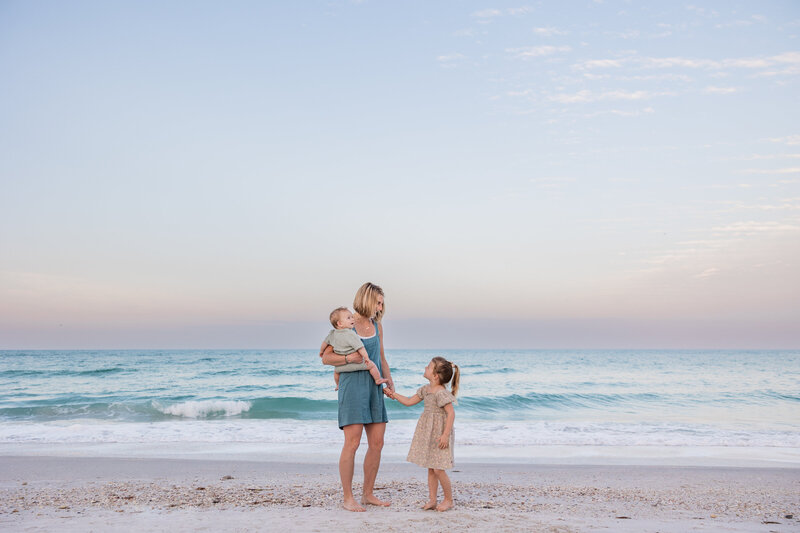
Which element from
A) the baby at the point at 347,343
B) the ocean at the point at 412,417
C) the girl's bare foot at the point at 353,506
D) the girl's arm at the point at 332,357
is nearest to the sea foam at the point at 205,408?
the ocean at the point at 412,417

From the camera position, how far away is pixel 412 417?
14.6m

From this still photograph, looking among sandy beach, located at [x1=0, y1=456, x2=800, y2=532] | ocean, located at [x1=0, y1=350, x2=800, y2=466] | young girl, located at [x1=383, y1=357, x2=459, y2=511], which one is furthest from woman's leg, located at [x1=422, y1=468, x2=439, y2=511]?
ocean, located at [x1=0, y1=350, x2=800, y2=466]

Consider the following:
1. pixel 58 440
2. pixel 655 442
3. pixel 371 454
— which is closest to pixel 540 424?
pixel 655 442

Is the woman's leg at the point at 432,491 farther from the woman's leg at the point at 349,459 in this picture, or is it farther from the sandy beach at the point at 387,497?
the woman's leg at the point at 349,459

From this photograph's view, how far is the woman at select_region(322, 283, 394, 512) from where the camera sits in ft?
15.0

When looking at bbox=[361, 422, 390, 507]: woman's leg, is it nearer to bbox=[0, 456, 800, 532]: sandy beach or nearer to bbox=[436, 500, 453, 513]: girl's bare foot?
bbox=[0, 456, 800, 532]: sandy beach

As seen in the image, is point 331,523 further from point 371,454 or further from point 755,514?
point 755,514

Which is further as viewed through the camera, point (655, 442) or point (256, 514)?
point (655, 442)

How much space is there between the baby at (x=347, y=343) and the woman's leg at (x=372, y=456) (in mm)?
440

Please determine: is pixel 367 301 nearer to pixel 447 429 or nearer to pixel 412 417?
pixel 447 429

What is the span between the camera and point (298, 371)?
3058cm

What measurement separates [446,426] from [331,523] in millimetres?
1177

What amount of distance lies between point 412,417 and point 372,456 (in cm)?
1008

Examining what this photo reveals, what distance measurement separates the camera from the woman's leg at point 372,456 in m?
4.69
